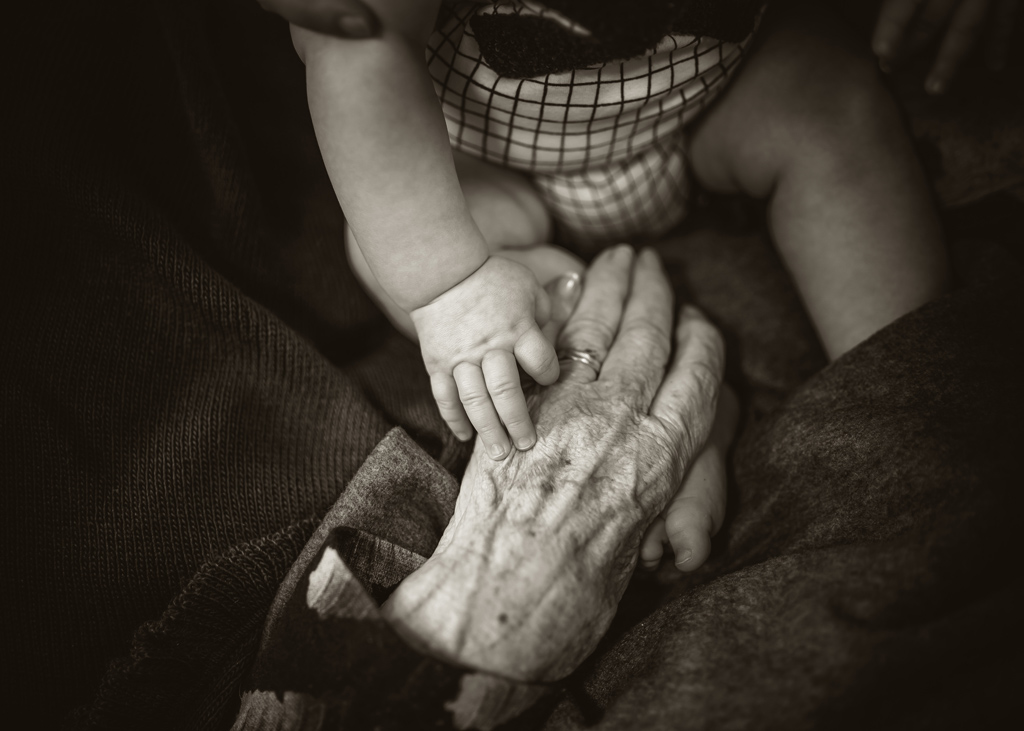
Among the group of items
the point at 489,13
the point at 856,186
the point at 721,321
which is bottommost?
the point at 721,321

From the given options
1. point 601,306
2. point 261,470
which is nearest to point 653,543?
point 601,306

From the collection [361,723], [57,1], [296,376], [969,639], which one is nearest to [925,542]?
[969,639]

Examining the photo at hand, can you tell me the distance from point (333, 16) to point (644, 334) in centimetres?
45

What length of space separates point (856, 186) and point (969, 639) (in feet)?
1.67

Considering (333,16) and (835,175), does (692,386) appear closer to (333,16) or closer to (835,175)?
(835,175)

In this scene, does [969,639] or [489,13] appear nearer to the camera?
[969,639]

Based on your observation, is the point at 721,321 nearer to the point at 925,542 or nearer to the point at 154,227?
the point at 925,542

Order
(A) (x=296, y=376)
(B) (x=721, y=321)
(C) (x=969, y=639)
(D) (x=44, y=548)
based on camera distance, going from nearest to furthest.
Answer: (C) (x=969, y=639) < (D) (x=44, y=548) < (A) (x=296, y=376) < (B) (x=721, y=321)

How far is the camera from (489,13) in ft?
1.92

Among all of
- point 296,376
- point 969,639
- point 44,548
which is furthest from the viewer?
point 296,376

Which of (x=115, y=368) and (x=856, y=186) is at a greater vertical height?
(x=115, y=368)

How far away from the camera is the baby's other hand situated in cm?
65

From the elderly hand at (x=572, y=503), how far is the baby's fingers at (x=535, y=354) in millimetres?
47

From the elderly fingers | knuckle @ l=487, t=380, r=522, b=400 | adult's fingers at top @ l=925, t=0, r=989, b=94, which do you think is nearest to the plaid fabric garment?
adult's fingers at top @ l=925, t=0, r=989, b=94
